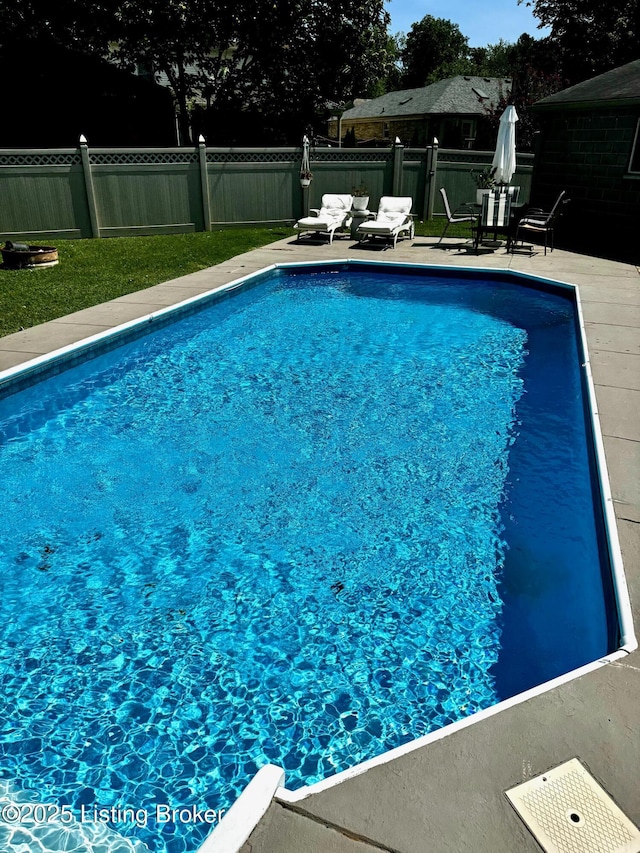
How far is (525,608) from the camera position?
3711 mm

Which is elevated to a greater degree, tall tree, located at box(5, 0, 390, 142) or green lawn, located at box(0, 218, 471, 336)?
tall tree, located at box(5, 0, 390, 142)

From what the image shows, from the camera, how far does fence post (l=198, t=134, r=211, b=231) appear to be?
14.2 m

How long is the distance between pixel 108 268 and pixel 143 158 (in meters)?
4.19

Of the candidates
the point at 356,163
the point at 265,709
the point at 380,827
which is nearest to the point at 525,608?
the point at 265,709

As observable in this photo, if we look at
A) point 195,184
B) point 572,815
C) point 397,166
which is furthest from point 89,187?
point 572,815

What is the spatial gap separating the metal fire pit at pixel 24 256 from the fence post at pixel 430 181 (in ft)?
33.0

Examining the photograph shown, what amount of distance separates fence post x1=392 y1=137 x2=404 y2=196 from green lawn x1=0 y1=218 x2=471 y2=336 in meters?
1.25

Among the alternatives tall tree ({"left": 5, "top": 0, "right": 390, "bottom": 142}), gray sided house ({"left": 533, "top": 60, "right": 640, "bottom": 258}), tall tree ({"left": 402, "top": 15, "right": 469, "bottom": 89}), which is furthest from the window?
tall tree ({"left": 402, "top": 15, "right": 469, "bottom": 89})

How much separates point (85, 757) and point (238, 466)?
2831 mm

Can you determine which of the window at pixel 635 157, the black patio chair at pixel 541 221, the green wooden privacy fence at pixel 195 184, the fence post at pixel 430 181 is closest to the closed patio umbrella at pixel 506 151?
the black patio chair at pixel 541 221

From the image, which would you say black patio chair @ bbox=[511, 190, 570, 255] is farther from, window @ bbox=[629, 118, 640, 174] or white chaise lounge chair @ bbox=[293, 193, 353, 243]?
white chaise lounge chair @ bbox=[293, 193, 353, 243]

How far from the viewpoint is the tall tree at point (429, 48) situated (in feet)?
229

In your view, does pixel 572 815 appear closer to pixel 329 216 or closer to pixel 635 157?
pixel 329 216

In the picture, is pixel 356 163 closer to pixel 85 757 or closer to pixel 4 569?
pixel 4 569
